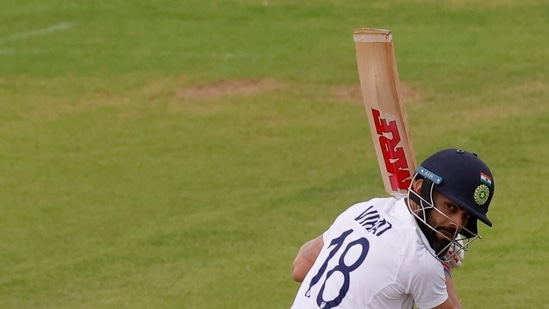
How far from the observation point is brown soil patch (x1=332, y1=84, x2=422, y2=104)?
47.6 feet

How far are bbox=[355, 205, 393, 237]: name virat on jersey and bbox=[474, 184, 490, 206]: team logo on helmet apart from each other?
0.35 m

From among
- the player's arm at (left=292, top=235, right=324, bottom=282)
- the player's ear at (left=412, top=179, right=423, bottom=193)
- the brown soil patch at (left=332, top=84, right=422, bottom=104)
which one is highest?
the player's ear at (left=412, top=179, right=423, bottom=193)

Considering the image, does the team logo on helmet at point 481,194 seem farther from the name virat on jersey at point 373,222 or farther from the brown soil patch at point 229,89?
the brown soil patch at point 229,89

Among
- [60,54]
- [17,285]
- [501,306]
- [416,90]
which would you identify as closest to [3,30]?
[60,54]

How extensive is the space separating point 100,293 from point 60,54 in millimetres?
8547

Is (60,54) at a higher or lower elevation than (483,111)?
higher

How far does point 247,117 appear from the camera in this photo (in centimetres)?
1402

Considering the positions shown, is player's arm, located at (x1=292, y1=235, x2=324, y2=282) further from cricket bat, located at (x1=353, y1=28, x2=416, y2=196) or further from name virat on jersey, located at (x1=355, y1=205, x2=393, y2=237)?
cricket bat, located at (x1=353, y1=28, x2=416, y2=196)

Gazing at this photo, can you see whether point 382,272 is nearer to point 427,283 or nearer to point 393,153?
point 427,283

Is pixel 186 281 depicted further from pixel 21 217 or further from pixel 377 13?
pixel 377 13

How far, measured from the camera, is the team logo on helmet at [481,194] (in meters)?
4.13

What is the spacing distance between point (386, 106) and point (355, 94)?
29.6ft

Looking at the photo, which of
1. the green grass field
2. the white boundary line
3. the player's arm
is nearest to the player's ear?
the player's arm

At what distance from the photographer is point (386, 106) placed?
5719mm
